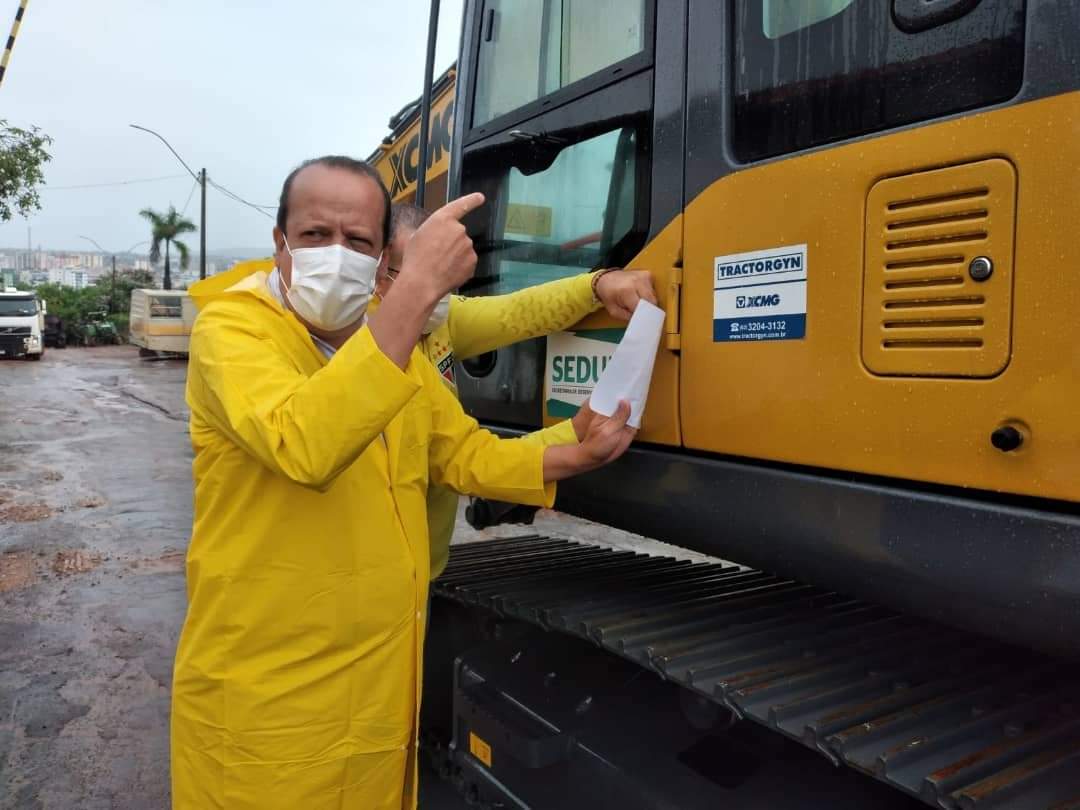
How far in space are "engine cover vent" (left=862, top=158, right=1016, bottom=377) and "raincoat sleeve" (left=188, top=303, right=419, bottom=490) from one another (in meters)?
0.75

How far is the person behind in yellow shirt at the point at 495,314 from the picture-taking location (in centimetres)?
199

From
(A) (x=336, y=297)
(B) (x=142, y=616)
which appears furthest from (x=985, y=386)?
(B) (x=142, y=616)

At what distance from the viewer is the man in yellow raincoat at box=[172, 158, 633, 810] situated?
5.47ft

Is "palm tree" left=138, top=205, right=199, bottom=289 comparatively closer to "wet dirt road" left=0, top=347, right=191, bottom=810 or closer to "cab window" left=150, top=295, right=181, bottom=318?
"cab window" left=150, top=295, right=181, bottom=318

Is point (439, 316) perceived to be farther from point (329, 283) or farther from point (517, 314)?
point (329, 283)

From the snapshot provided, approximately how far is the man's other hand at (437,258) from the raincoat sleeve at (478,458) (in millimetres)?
482

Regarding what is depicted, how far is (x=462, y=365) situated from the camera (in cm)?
271

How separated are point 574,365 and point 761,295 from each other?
66cm

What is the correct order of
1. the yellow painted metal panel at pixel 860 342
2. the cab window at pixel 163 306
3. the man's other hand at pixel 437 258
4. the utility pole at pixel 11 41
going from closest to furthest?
the yellow painted metal panel at pixel 860 342, the man's other hand at pixel 437 258, the utility pole at pixel 11 41, the cab window at pixel 163 306

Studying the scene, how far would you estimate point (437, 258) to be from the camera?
156cm

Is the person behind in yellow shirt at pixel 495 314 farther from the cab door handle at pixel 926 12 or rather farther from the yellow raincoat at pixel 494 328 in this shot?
the cab door handle at pixel 926 12

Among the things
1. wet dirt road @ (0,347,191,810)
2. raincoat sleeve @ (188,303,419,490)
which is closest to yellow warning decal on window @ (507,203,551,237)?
raincoat sleeve @ (188,303,419,490)

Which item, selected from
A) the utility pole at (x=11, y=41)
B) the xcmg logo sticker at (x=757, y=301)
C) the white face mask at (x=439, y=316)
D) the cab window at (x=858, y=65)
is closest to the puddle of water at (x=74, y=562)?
the utility pole at (x=11, y=41)

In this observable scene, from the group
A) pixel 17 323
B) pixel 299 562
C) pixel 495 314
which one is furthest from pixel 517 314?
pixel 17 323
